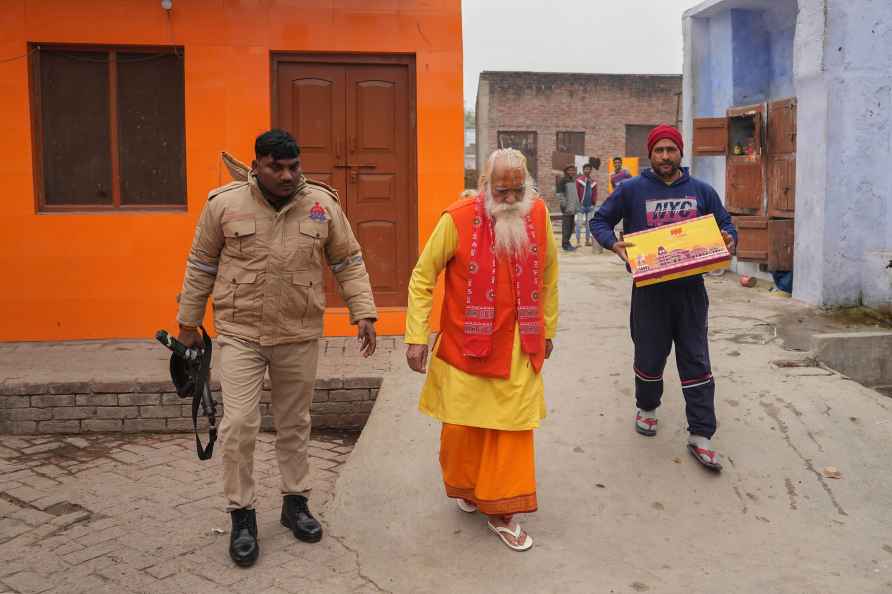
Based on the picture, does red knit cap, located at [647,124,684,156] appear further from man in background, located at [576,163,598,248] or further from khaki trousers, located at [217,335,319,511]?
man in background, located at [576,163,598,248]

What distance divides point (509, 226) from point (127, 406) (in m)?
3.76

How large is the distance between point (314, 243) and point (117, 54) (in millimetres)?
4760

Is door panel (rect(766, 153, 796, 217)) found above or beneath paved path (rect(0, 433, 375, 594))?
above

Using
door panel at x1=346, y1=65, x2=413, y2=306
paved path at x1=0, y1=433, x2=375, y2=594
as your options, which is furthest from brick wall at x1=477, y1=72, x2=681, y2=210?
paved path at x1=0, y1=433, x2=375, y2=594

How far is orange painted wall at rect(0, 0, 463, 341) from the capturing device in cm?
786

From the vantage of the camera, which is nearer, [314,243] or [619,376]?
[314,243]

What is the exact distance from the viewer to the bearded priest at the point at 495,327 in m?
4.19

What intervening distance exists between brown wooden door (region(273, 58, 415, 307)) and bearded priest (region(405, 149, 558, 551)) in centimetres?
393

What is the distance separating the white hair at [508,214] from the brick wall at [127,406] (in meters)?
2.68

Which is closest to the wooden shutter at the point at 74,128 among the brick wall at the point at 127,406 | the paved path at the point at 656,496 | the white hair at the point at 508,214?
the brick wall at the point at 127,406

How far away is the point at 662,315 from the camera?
16.5 feet

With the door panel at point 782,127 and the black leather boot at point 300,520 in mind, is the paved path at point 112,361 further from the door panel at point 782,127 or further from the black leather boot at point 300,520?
the door panel at point 782,127

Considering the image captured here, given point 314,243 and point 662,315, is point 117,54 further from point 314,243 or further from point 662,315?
point 662,315

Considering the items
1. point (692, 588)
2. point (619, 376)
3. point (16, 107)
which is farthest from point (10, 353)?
point (692, 588)
